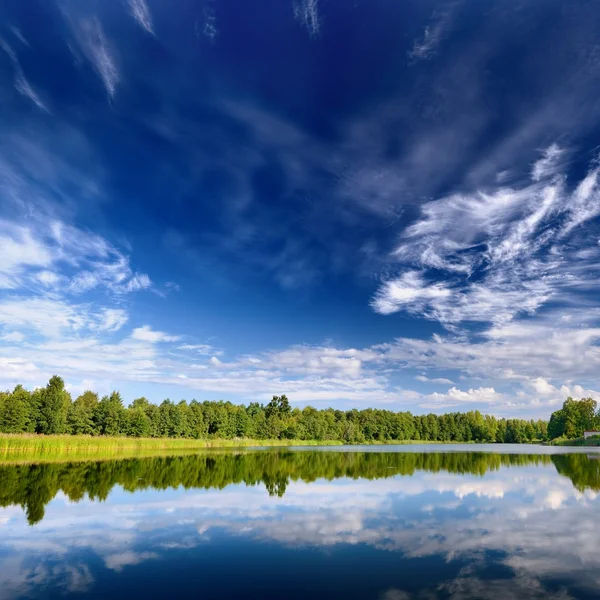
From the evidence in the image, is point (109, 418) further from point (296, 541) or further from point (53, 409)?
point (296, 541)

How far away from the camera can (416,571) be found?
487 inches

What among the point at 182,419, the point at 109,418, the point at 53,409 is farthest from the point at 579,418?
the point at 53,409

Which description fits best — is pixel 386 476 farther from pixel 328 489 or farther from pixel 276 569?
pixel 276 569

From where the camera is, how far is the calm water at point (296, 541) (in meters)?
11.3

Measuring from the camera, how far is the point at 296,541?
15867 mm

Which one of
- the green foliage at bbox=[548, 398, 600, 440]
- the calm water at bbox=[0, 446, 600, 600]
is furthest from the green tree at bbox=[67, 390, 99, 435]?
the green foliage at bbox=[548, 398, 600, 440]

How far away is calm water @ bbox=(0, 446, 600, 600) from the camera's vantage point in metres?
11.3

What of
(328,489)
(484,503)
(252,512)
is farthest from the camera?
(328,489)

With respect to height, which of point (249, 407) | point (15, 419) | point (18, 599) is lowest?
point (18, 599)

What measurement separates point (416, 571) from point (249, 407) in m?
176

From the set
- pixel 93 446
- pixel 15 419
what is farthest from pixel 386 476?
pixel 15 419

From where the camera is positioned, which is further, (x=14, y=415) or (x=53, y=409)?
(x=53, y=409)

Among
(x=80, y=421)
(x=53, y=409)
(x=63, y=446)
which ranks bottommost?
(x=63, y=446)

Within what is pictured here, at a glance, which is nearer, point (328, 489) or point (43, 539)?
point (43, 539)
